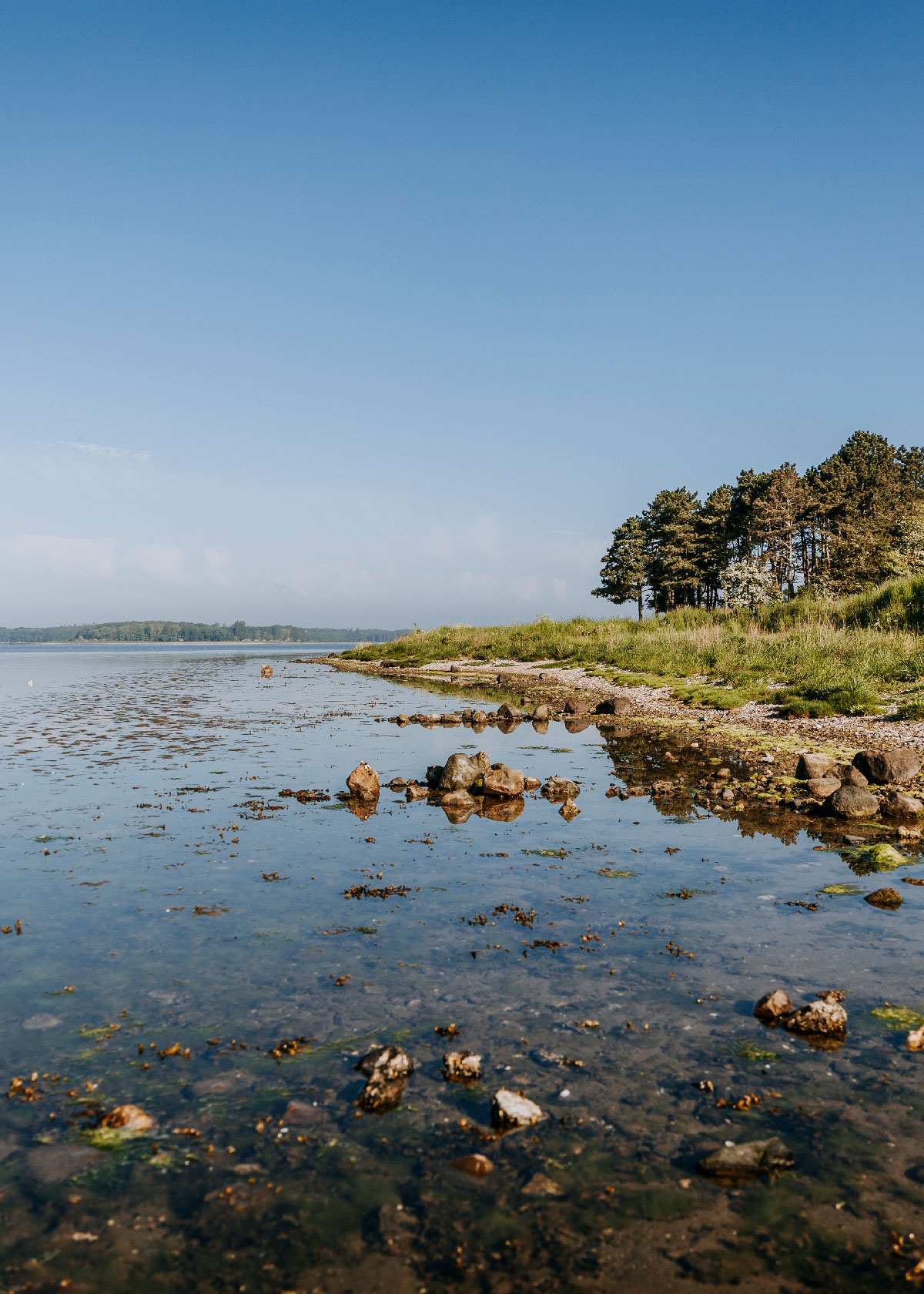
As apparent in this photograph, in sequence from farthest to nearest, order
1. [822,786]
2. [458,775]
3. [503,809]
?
[458,775], [503,809], [822,786]

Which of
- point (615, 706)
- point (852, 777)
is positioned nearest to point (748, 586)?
point (615, 706)

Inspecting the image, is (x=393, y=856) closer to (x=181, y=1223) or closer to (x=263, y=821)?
(x=263, y=821)

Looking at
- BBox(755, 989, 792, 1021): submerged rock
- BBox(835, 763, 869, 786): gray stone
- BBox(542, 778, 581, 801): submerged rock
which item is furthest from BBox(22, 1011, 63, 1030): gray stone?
BBox(835, 763, 869, 786): gray stone

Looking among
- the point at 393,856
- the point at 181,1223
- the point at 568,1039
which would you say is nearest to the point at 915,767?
the point at 393,856

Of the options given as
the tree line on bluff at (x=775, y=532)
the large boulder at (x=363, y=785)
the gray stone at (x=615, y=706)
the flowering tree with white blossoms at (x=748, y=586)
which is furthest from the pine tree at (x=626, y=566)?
the large boulder at (x=363, y=785)

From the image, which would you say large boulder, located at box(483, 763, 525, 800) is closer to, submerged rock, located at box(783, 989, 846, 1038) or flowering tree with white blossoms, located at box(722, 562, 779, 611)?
submerged rock, located at box(783, 989, 846, 1038)

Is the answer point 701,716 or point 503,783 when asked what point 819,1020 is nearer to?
point 503,783

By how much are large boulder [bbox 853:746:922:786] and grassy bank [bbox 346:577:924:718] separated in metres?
7.14

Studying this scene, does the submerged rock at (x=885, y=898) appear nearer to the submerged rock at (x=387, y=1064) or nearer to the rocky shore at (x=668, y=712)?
the submerged rock at (x=387, y=1064)

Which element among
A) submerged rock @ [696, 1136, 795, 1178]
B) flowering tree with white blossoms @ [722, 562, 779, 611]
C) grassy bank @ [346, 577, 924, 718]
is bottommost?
submerged rock @ [696, 1136, 795, 1178]

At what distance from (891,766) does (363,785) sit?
429 inches

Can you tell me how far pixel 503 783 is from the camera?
15656mm

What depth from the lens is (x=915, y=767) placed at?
50.2 feet

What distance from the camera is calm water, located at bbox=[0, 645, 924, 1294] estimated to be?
421 centimetres
